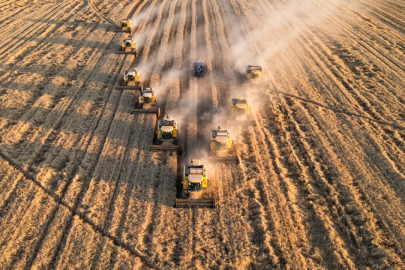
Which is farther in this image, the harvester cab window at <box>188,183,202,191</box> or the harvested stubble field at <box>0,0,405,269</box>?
the harvester cab window at <box>188,183,202,191</box>

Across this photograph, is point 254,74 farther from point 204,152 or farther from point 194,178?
point 194,178

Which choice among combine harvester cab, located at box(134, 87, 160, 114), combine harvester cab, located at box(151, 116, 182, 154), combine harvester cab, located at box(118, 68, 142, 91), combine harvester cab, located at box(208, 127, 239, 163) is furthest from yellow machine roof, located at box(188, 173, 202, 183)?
combine harvester cab, located at box(118, 68, 142, 91)

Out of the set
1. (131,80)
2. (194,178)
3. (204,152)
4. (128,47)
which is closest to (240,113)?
(204,152)

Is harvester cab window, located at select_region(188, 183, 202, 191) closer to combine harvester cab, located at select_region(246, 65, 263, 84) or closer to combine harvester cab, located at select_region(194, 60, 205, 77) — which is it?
combine harvester cab, located at select_region(246, 65, 263, 84)

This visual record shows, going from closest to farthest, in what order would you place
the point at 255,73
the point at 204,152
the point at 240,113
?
the point at 204,152, the point at 240,113, the point at 255,73

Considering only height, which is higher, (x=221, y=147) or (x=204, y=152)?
(x=221, y=147)

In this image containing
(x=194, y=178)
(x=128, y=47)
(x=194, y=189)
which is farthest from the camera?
(x=128, y=47)

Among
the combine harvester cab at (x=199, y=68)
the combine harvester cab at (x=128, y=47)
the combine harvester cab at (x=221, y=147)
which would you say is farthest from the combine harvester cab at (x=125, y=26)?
the combine harvester cab at (x=221, y=147)

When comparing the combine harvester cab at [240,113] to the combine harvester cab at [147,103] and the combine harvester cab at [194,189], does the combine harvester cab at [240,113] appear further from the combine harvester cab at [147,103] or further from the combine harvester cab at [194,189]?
the combine harvester cab at [194,189]
